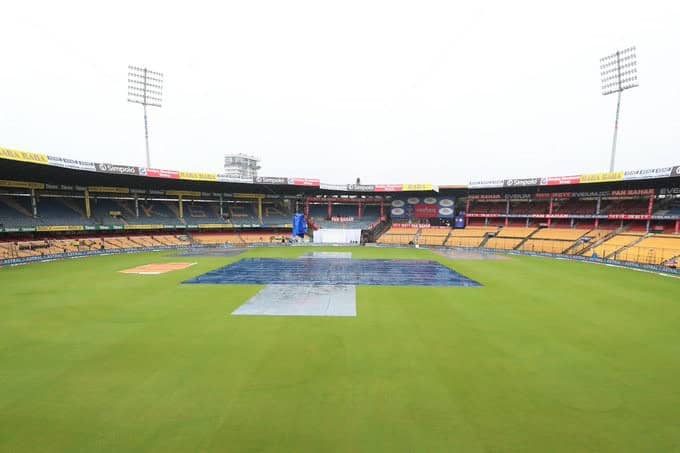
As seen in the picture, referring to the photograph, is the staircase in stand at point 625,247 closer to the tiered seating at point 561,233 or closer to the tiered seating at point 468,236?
the tiered seating at point 561,233

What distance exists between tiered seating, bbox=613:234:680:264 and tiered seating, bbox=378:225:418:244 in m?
26.3

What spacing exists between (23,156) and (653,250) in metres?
65.2

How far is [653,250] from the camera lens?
97.7ft

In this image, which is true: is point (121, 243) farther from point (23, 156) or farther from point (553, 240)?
point (553, 240)

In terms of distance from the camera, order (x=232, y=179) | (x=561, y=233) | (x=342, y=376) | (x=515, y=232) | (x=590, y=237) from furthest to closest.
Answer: (x=515, y=232)
(x=232, y=179)
(x=561, y=233)
(x=590, y=237)
(x=342, y=376)

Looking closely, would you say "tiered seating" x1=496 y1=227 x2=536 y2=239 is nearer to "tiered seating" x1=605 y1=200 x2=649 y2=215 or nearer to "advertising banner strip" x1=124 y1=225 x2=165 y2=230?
"tiered seating" x1=605 y1=200 x2=649 y2=215

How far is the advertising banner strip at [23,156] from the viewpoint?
26.0 meters

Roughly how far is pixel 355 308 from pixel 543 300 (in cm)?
1113

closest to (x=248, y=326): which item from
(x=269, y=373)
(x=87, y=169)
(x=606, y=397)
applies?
(x=269, y=373)

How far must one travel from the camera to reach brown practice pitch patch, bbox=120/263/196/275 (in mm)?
23391

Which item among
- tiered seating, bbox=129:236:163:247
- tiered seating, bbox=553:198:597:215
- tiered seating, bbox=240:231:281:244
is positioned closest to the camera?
tiered seating, bbox=129:236:163:247

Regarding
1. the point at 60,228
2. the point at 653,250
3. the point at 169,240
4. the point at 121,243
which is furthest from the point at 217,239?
the point at 653,250

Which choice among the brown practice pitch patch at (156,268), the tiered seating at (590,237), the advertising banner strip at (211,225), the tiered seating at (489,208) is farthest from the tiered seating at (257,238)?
the tiered seating at (590,237)

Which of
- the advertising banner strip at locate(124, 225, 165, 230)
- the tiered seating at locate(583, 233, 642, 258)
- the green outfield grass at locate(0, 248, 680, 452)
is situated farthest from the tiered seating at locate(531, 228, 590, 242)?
the advertising banner strip at locate(124, 225, 165, 230)
